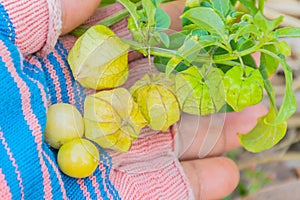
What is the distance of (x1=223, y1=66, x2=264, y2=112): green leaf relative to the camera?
1.94ft

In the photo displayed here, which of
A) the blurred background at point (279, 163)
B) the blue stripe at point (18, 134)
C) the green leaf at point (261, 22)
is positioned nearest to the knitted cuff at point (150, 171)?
the blue stripe at point (18, 134)

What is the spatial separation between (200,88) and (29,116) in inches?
7.4

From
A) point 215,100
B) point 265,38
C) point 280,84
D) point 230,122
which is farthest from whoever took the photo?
point 280,84

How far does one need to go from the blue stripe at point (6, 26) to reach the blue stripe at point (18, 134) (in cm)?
2

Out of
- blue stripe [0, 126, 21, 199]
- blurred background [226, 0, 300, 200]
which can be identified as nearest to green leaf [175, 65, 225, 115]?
blue stripe [0, 126, 21, 199]

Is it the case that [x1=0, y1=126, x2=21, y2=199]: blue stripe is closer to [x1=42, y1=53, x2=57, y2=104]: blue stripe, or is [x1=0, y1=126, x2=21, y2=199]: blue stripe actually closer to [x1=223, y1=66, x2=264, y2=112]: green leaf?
[x1=42, y1=53, x2=57, y2=104]: blue stripe

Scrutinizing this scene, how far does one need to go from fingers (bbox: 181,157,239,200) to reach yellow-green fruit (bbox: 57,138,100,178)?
7.4 inches

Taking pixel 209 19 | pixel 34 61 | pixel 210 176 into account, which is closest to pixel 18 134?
pixel 34 61

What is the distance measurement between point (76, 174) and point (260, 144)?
0.22 meters

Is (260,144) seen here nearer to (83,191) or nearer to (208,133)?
(208,133)

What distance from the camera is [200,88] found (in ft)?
2.00

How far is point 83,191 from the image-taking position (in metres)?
0.61

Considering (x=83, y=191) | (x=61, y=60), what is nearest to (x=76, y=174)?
(x=83, y=191)

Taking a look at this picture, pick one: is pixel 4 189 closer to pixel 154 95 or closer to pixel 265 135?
pixel 154 95
